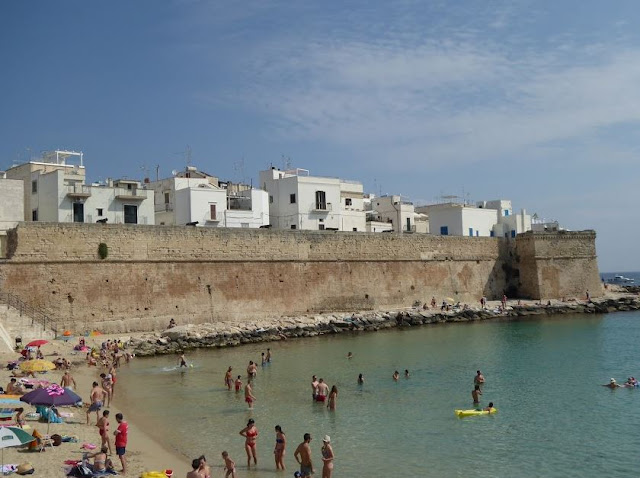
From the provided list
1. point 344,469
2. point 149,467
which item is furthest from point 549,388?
point 149,467

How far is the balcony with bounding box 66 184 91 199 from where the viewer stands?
34.1 metres

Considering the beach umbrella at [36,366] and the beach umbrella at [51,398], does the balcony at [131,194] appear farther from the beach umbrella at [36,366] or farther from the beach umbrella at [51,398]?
the beach umbrella at [51,398]

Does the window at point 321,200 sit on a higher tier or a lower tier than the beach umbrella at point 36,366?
higher

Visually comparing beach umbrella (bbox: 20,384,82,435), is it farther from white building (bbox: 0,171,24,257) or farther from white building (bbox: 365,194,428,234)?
white building (bbox: 365,194,428,234)

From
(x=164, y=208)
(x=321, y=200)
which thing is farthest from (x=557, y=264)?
(x=164, y=208)

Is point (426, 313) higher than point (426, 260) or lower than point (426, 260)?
lower

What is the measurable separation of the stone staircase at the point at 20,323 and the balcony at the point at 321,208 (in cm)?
2119

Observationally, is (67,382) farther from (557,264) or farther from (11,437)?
(557,264)

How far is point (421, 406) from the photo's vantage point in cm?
1702

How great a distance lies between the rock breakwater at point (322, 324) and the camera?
2683 centimetres

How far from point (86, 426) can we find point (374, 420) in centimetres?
650

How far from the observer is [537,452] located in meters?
13.3

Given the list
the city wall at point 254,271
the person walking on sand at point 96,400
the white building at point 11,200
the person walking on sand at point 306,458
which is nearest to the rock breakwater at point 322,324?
the city wall at point 254,271

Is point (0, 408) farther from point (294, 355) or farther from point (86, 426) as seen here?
point (294, 355)
